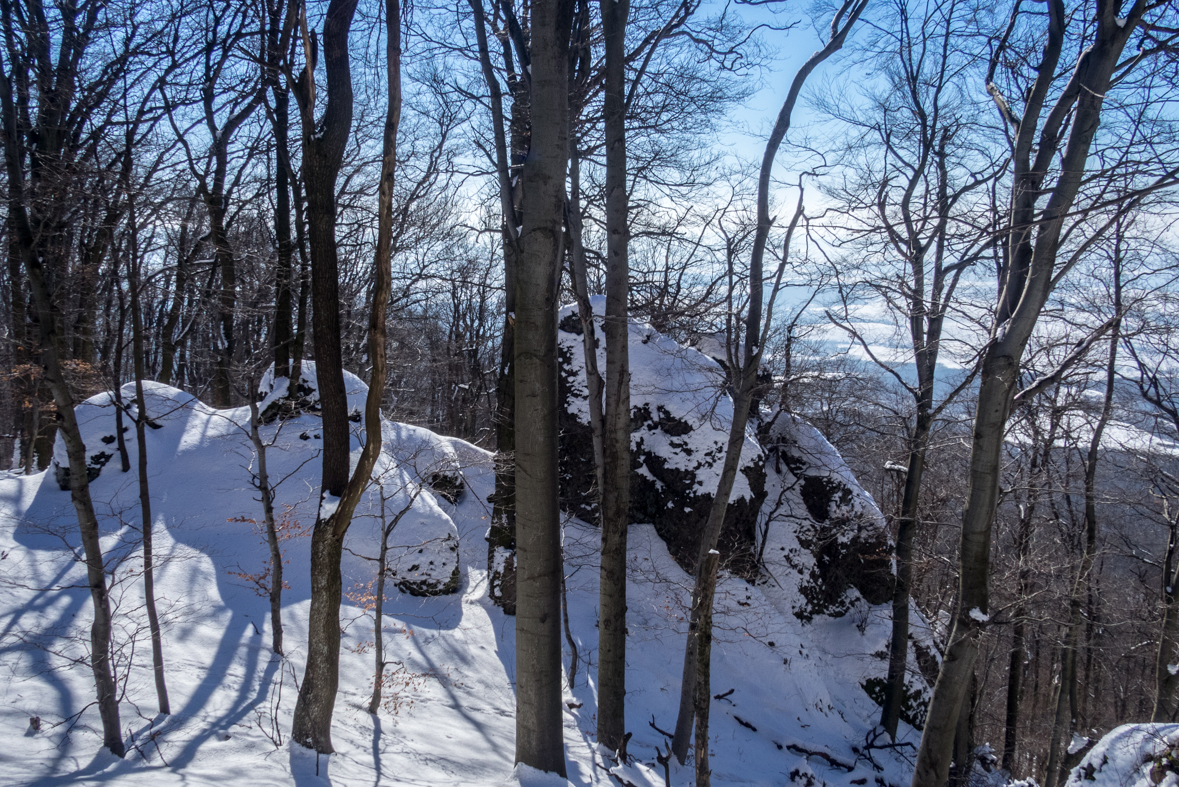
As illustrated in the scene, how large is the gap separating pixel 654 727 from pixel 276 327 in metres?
11.2

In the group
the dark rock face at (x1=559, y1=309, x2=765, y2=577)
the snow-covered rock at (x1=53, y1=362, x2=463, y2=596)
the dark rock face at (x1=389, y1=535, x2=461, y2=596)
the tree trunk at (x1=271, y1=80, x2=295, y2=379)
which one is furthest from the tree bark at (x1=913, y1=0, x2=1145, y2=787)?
the tree trunk at (x1=271, y1=80, x2=295, y2=379)

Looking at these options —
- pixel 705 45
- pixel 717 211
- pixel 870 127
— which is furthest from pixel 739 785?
pixel 870 127

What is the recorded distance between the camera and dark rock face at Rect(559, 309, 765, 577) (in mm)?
11453

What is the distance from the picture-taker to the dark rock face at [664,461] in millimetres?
11453

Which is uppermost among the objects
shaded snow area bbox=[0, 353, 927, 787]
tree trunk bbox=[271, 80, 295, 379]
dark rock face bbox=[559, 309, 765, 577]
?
tree trunk bbox=[271, 80, 295, 379]

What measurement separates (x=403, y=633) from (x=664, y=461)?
17.5 ft

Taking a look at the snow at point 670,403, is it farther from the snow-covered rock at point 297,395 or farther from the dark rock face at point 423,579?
the snow-covered rock at point 297,395

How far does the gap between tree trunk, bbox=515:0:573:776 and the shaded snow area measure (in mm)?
559

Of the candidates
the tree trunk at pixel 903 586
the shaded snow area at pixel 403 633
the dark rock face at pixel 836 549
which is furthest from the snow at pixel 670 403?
the tree trunk at pixel 903 586

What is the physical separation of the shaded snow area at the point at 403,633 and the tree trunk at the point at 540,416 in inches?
22.0

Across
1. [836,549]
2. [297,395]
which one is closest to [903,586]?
[836,549]

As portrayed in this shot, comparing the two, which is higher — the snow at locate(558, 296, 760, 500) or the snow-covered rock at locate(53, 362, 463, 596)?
the snow at locate(558, 296, 760, 500)

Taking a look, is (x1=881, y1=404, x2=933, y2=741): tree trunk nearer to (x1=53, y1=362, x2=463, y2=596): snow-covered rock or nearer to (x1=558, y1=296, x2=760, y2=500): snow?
(x1=558, y1=296, x2=760, y2=500): snow

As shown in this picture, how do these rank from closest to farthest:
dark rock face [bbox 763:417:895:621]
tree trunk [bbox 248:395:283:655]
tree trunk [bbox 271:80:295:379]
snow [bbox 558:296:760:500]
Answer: tree trunk [bbox 248:395:283:655], snow [bbox 558:296:760:500], dark rock face [bbox 763:417:895:621], tree trunk [bbox 271:80:295:379]
